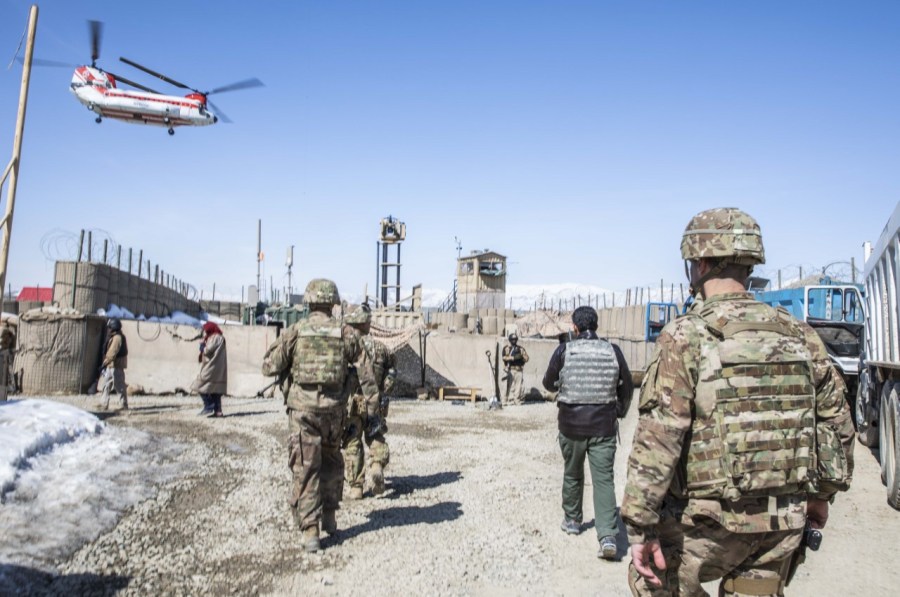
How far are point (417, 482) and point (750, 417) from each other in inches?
208

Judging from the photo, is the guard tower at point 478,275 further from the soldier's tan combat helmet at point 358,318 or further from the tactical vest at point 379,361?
the soldier's tan combat helmet at point 358,318

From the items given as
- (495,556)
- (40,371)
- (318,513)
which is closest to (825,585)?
(495,556)

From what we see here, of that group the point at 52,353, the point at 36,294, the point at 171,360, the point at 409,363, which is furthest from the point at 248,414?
the point at 36,294

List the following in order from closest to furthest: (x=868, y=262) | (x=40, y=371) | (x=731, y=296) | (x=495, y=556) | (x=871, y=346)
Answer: (x=731, y=296) < (x=495, y=556) < (x=871, y=346) < (x=868, y=262) < (x=40, y=371)

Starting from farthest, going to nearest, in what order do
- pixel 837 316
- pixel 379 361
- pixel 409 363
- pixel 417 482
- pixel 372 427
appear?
1. pixel 409 363
2. pixel 837 316
3. pixel 417 482
4. pixel 379 361
5. pixel 372 427

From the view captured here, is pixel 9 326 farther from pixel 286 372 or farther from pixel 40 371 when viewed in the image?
pixel 286 372

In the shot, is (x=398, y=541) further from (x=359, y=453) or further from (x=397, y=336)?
(x=397, y=336)

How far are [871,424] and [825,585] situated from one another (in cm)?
549

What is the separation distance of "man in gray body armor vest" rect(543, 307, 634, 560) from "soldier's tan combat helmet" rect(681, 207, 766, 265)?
248 centimetres

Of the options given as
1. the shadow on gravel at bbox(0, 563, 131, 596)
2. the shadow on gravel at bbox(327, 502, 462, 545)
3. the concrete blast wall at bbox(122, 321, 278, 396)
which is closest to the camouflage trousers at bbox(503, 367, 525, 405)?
the concrete blast wall at bbox(122, 321, 278, 396)

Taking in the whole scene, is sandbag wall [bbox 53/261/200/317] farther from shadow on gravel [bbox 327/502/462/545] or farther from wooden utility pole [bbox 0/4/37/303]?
shadow on gravel [bbox 327/502/462/545]

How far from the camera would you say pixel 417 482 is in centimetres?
733

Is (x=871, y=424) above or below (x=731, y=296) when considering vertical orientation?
below

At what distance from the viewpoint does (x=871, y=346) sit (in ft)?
28.9
